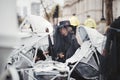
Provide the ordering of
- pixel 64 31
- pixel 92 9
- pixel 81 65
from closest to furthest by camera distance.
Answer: pixel 81 65 < pixel 64 31 < pixel 92 9

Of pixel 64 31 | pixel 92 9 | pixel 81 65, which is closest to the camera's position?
pixel 81 65

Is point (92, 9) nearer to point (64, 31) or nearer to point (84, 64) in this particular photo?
point (64, 31)

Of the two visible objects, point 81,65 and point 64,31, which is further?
point 64,31

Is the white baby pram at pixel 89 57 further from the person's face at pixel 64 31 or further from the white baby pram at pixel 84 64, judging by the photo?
the person's face at pixel 64 31

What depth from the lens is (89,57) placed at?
4.84 metres

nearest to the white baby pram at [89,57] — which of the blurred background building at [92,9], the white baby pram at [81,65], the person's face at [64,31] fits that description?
the white baby pram at [81,65]

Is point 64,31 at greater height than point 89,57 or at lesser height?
greater

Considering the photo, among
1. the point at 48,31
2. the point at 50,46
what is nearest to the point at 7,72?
the point at 48,31

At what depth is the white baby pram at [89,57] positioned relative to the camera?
474cm

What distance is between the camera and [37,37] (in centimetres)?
547

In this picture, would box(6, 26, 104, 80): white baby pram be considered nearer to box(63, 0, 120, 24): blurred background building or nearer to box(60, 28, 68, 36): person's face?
box(60, 28, 68, 36): person's face

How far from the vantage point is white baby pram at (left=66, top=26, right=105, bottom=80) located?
15.5 ft

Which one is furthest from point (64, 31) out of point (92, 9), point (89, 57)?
point (92, 9)

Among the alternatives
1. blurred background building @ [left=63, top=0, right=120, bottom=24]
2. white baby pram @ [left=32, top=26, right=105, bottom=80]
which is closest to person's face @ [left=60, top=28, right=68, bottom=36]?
white baby pram @ [left=32, top=26, right=105, bottom=80]
